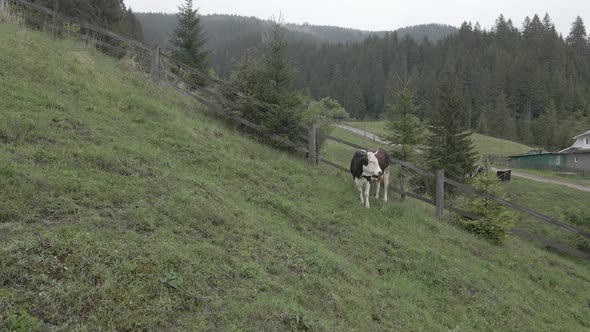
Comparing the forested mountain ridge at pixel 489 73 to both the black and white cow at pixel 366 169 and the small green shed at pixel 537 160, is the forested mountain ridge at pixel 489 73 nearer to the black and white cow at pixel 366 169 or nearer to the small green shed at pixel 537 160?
the small green shed at pixel 537 160

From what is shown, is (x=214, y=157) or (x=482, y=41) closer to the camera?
(x=214, y=157)

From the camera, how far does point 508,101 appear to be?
97500 mm

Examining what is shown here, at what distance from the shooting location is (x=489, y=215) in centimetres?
1131

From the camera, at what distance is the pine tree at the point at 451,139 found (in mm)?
20969

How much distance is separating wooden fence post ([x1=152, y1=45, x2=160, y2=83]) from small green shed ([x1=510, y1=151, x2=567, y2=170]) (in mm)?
53178

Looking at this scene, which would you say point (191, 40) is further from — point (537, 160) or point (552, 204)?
point (537, 160)

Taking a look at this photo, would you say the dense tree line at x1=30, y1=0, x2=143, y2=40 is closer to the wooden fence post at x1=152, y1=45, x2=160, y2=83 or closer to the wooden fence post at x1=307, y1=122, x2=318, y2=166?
the wooden fence post at x1=152, y1=45, x2=160, y2=83

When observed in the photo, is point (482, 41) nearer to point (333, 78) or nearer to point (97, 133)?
point (333, 78)

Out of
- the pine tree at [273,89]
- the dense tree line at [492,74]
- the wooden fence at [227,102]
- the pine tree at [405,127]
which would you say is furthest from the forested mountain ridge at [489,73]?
the pine tree at [273,89]

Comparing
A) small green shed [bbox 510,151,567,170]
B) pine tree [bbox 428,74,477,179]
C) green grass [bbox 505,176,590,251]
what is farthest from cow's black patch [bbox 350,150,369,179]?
small green shed [bbox 510,151,567,170]

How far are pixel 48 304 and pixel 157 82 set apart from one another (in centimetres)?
1180

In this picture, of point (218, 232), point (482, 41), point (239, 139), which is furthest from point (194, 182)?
point (482, 41)

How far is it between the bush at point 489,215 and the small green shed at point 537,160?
4901 centimetres

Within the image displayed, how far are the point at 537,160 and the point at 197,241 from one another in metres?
62.4
